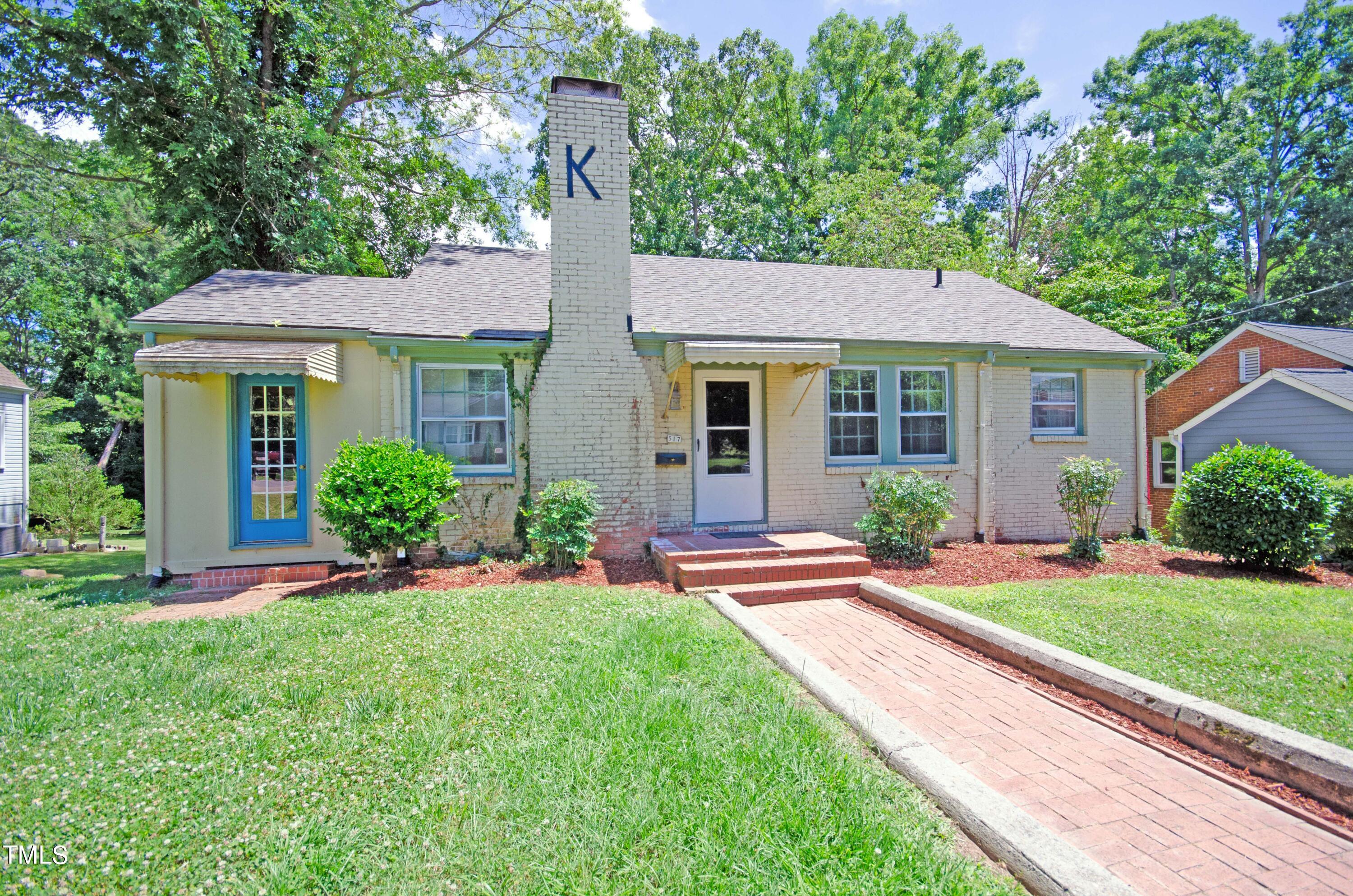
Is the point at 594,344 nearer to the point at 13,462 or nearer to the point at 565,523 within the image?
the point at 565,523

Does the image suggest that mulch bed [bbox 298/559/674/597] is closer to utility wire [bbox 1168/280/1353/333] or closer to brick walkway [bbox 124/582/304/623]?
brick walkway [bbox 124/582/304/623]

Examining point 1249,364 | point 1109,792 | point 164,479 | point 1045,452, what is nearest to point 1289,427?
point 1249,364

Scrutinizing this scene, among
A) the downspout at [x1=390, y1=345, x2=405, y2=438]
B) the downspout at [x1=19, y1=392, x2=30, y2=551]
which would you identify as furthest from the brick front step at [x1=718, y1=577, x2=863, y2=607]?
the downspout at [x1=19, y1=392, x2=30, y2=551]

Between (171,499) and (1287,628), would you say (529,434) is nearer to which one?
(171,499)

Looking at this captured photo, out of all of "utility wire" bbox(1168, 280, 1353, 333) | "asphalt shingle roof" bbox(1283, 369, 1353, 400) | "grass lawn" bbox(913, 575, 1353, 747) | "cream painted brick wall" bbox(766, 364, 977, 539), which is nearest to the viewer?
"grass lawn" bbox(913, 575, 1353, 747)

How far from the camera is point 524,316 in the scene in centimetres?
891

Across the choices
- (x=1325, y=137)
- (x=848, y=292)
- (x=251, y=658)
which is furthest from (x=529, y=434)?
(x=1325, y=137)

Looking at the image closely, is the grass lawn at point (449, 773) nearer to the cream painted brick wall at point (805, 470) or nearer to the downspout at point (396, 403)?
the downspout at point (396, 403)

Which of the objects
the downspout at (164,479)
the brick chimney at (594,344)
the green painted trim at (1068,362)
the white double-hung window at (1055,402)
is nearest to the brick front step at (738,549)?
the brick chimney at (594,344)

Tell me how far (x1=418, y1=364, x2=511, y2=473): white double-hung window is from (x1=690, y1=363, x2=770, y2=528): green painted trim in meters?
2.68

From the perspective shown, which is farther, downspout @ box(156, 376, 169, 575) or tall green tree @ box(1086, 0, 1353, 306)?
tall green tree @ box(1086, 0, 1353, 306)

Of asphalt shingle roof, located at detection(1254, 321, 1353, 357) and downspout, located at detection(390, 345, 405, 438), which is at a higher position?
asphalt shingle roof, located at detection(1254, 321, 1353, 357)

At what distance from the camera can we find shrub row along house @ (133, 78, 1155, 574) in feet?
25.6

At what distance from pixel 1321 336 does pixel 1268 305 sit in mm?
10160
